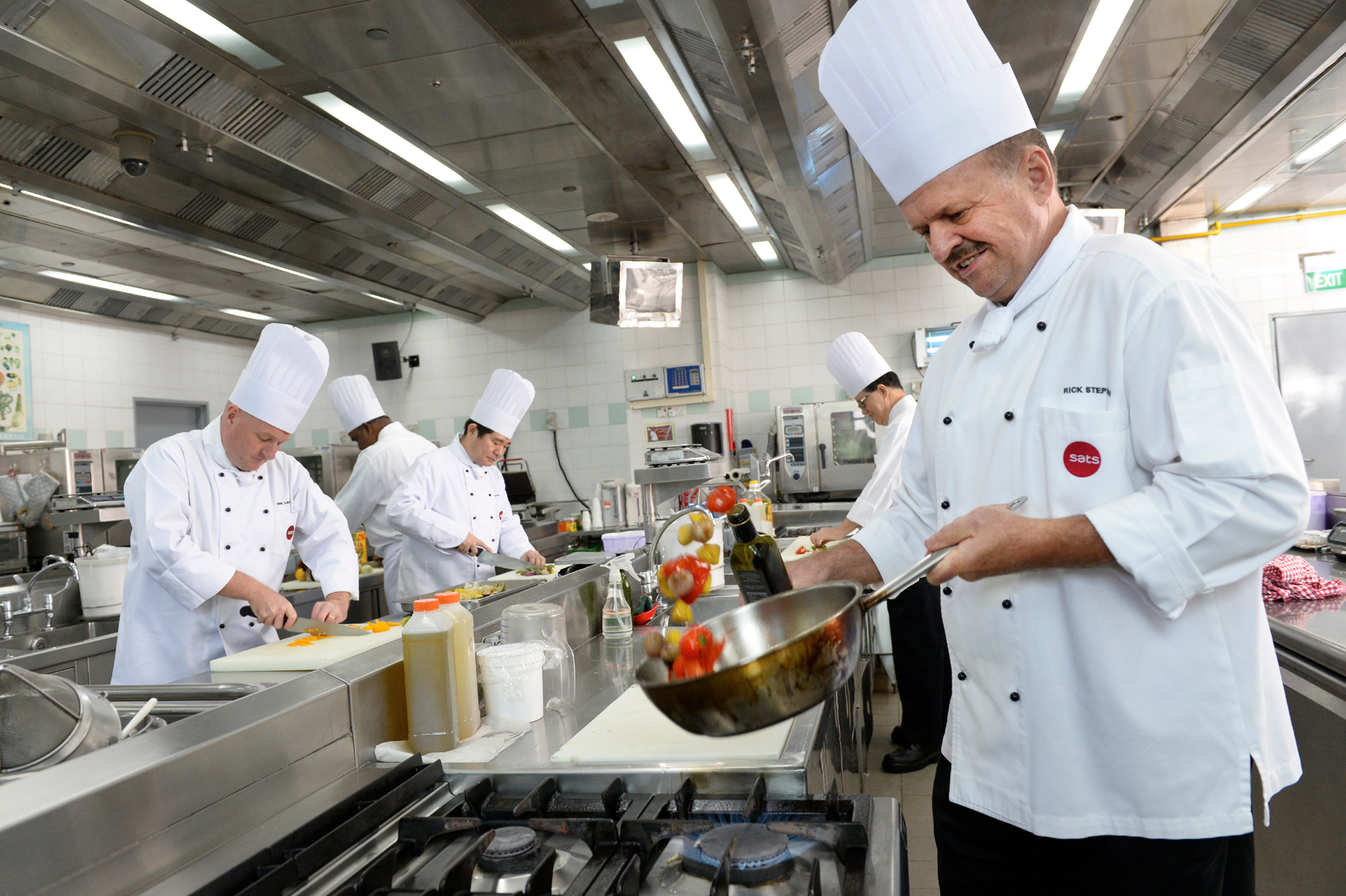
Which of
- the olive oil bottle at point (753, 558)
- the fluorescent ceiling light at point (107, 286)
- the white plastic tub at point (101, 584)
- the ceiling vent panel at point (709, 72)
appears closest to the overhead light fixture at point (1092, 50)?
the ceiling vent panel at point (709, 72)

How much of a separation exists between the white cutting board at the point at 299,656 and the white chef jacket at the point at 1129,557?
1167 mm

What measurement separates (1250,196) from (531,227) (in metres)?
5.08

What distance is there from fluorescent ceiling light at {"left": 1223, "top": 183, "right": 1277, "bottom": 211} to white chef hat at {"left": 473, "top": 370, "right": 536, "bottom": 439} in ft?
17.1

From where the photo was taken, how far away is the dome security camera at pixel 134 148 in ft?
12.3

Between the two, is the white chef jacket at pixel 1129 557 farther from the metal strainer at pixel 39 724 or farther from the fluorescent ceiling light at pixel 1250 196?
the fluorescent ceiling light at pixel 1250 196

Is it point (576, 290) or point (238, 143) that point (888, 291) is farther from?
point (238, 143)

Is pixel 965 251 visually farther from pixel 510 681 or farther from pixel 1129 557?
pixel 510 681

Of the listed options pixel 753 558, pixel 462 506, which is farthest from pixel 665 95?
pixel 753 558

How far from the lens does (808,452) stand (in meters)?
6.96

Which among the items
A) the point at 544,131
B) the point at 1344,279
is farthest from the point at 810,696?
the point at 1344,279

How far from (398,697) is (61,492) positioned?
4.97 m

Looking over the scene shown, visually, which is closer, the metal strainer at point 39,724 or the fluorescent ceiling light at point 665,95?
the metal strainer at point 39,724

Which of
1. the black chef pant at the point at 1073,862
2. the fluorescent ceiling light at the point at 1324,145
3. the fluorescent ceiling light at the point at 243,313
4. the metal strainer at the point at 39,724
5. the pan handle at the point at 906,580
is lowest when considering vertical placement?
the black chef pant at the point at 1073,862

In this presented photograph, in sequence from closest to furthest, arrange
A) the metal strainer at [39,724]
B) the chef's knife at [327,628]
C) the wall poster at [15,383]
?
the metal strainer at [39,724] < the chef's knife at [327,628] < the wall poster at [15,383]
